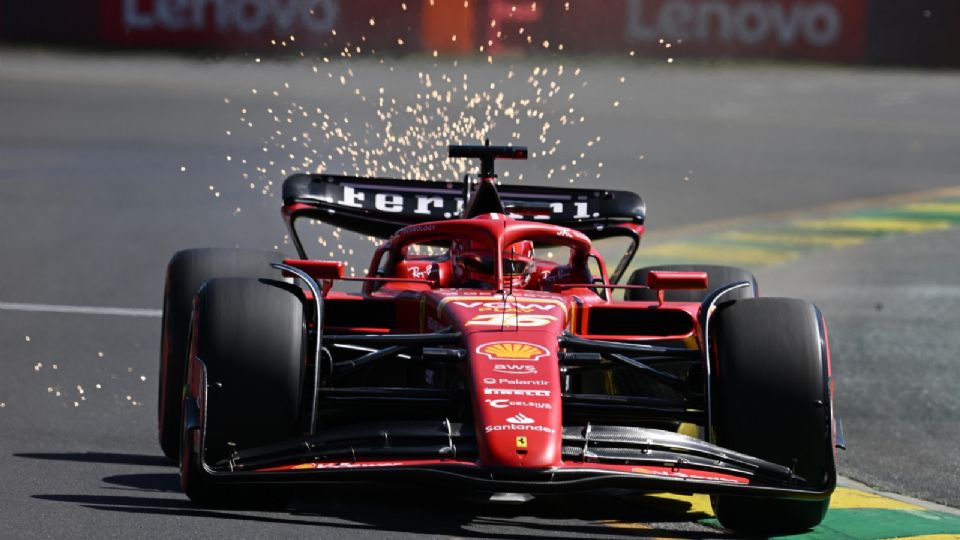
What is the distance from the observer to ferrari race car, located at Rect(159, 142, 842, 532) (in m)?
7.50

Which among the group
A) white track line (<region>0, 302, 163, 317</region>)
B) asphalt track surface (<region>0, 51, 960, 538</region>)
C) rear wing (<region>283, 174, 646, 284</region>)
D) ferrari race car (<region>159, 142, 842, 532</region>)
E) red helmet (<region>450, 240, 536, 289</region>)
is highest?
rear wing (<region>283, 174, 646, 284</region>)

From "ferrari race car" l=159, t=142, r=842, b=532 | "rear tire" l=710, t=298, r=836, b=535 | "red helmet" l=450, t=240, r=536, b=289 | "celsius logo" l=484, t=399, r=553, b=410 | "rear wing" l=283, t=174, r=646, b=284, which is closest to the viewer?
"ferrari race car" l=159, t=142, r=842, b=532

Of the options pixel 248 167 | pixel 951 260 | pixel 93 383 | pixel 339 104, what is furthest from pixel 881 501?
pixel 339 104

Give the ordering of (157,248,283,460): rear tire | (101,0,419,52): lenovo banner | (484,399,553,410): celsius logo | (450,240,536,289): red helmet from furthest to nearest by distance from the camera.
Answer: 1. (101,0,419,52): lenovo banner
2. (450,240,536,289): red helmet
3. (157,248,283,460): rear tire
4. (484,399,553,410): celsius logo

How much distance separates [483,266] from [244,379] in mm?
2260

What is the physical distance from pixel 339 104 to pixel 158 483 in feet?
72.1

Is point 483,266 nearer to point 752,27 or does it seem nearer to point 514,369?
point 514,369

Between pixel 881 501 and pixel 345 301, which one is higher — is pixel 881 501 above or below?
below

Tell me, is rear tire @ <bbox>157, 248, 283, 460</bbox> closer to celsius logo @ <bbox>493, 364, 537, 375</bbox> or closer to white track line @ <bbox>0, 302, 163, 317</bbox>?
celsius logo @ <bbox>493, 364, 537, 375</bbox>

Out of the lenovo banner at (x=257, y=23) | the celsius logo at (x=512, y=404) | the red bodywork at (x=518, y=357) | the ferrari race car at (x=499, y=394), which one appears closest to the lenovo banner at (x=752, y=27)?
the lenovo banner at (x=257, y=23)

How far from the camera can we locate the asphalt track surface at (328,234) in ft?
27.3

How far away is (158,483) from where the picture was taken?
8.83 meters

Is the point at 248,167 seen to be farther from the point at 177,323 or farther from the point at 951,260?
the point at 177,323

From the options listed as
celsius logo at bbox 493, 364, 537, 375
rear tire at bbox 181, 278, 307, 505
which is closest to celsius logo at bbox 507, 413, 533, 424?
celsius logo at bbox 493, 364, 537, 375
